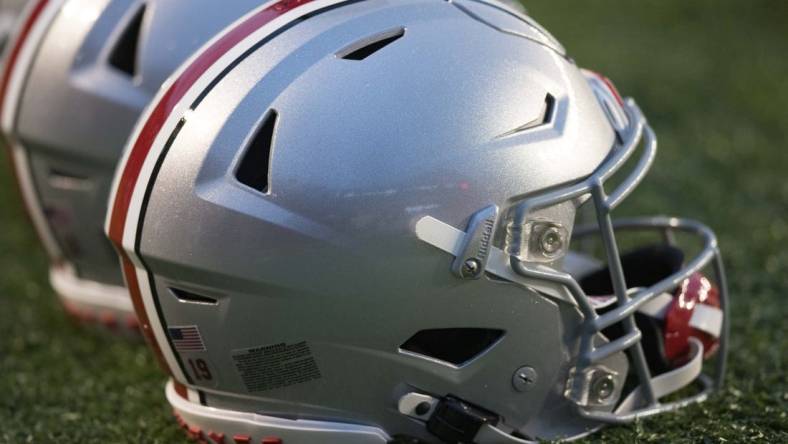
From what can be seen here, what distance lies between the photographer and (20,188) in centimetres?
303

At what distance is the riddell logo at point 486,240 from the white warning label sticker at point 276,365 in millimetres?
384

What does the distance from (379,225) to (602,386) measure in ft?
2.08

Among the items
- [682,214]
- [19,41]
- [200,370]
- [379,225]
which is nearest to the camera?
[379,225]

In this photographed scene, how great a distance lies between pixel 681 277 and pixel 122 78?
152cm

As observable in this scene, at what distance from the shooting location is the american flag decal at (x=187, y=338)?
2084 millimetres

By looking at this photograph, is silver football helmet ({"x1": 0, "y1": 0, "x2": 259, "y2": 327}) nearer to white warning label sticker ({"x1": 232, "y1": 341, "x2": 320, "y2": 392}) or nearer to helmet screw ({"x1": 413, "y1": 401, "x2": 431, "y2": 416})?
white warning label sticker ({"x1": 232, "y1": 341, "x2": 320, "y2": 392})

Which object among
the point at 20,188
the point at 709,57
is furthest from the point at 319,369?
the point at 709,57

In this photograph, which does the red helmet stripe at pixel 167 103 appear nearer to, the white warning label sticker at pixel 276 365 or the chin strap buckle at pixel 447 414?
the white warning label sticker at pixel 276 365

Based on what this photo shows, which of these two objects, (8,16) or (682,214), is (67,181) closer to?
(8,16)

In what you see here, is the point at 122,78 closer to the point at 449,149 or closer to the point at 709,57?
the point at 449,149

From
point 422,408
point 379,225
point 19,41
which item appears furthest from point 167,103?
point 19,41

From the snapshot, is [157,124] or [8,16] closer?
[157,124]

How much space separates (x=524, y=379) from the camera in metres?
2.12

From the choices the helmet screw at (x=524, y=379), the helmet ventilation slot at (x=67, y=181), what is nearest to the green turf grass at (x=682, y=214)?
the helmet screw at (x=524, y=379)
